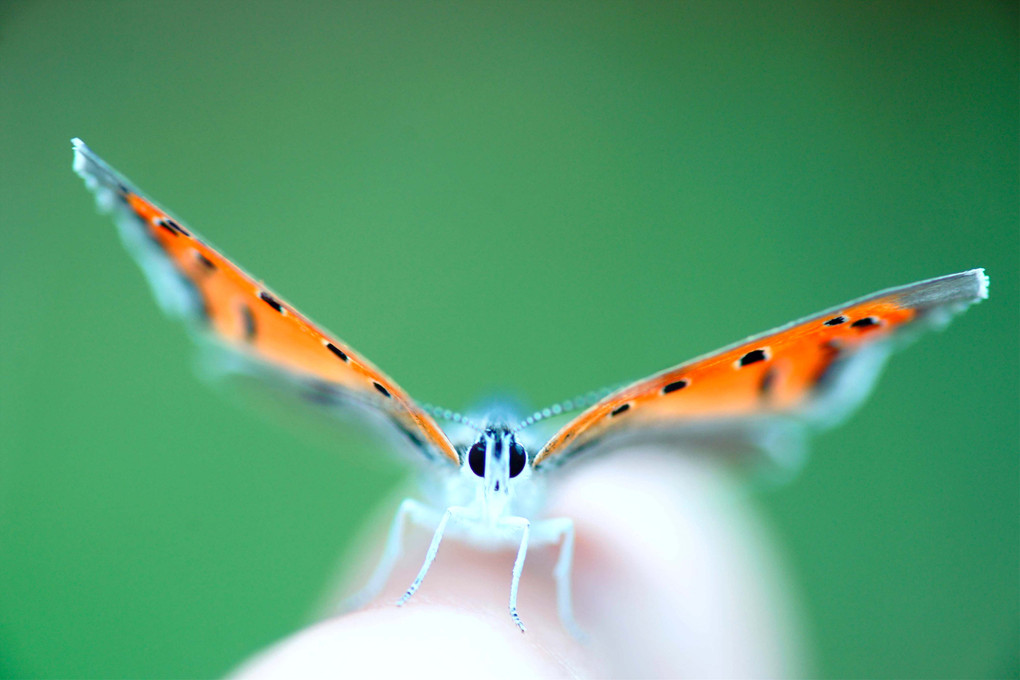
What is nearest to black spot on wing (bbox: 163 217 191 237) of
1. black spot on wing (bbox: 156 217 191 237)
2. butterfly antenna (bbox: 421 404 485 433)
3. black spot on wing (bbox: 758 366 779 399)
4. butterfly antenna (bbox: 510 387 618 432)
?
black spot on wing (bbox: 156 217 191 237)

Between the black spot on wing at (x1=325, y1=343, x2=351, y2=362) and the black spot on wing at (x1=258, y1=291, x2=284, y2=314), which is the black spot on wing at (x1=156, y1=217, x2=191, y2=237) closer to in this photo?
the black spot on wing at (x1=258, y1=291, x2=284, y2=314)

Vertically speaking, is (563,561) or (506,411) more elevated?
(506,411)

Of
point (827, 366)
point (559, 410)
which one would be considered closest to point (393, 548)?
point (559, 410)

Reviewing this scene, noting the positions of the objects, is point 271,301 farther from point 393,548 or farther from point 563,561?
point 563,561

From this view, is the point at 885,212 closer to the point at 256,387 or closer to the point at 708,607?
the point at 708,607

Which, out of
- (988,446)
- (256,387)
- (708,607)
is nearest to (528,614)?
(708,607)

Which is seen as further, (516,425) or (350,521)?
(350,521)

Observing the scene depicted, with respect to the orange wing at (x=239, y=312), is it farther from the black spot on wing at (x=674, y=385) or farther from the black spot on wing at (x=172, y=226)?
the black spot on wing at (x=674, y=385)
